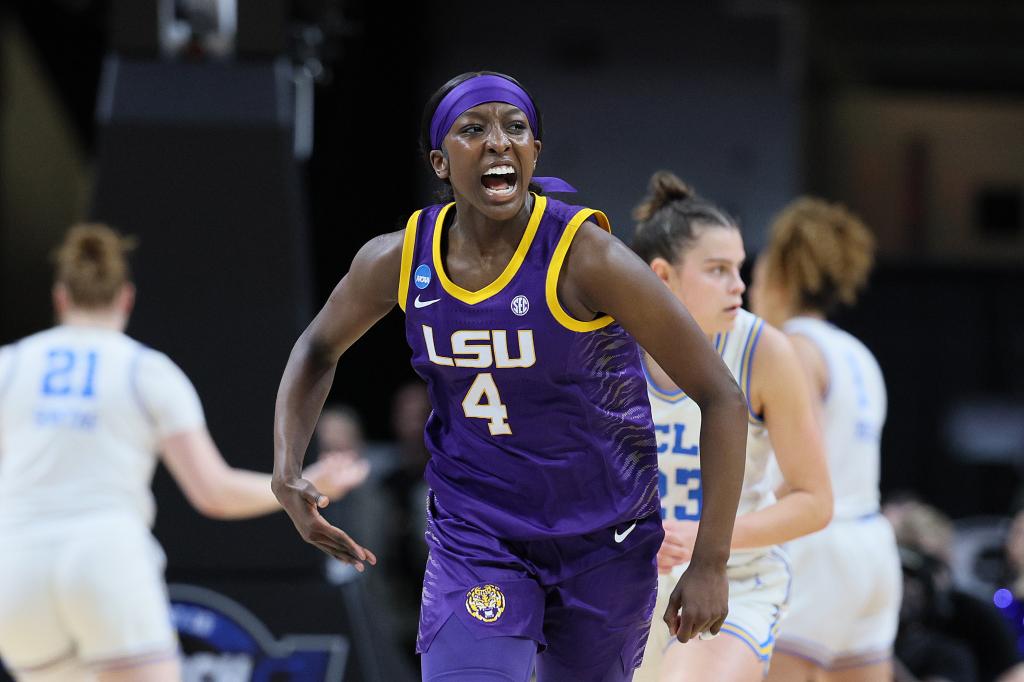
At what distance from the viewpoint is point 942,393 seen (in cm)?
1405

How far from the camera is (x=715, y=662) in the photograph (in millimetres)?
Result: 3742

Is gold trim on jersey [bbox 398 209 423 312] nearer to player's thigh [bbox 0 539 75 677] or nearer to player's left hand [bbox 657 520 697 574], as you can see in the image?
player's left hand [bbox 657 520 697 574]

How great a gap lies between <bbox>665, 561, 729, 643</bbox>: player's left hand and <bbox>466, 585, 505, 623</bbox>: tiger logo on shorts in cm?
38

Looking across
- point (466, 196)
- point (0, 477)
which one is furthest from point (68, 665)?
point (466, 196)

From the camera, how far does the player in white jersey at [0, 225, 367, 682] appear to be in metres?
4.98

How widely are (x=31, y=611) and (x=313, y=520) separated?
2.17 meters

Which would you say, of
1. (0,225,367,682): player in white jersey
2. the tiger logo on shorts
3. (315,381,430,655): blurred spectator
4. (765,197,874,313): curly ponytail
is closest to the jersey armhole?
the tiger logo on shorts

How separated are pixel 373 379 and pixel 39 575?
8794 mm

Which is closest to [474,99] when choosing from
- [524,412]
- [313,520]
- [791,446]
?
[524,412]

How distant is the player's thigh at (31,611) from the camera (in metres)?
4.94

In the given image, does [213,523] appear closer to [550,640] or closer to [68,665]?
[68,665]

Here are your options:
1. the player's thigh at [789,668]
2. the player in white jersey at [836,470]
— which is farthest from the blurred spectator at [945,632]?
the player's thigh at [789,668]

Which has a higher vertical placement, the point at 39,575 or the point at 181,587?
the point at 39,575

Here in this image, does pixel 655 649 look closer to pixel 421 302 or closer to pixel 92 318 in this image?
pixel 421 302
